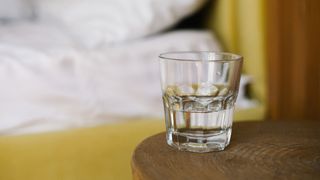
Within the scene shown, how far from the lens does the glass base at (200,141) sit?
58 cm

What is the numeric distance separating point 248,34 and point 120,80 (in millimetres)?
287

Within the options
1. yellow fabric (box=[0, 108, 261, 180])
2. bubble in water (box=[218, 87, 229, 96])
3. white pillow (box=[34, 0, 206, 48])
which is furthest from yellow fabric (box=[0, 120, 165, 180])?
bubble in water (box=[218, 87, 229, 96])

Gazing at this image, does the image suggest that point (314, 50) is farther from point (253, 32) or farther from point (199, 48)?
point (199, 48)

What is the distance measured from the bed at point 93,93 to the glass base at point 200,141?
31 centimetres

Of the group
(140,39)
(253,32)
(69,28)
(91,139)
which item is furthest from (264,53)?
(69,28)

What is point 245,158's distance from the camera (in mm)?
554

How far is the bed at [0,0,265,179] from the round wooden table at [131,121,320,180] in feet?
0.91

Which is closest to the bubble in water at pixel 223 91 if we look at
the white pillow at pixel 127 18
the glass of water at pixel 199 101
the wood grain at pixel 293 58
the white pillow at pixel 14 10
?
the glass of water at pixel 199 101

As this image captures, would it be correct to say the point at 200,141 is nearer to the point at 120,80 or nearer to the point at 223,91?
the point at 223,91

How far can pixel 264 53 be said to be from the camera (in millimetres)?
946

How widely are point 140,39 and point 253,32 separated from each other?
24cm

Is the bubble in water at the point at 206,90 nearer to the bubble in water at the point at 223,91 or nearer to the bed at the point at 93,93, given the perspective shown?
the bubble in water at the point at 223,91

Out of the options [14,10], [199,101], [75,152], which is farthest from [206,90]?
[14,10]

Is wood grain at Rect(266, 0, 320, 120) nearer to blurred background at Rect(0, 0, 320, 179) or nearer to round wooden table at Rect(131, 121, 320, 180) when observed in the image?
blurred background at Rect(0, 0, 320, 179)
